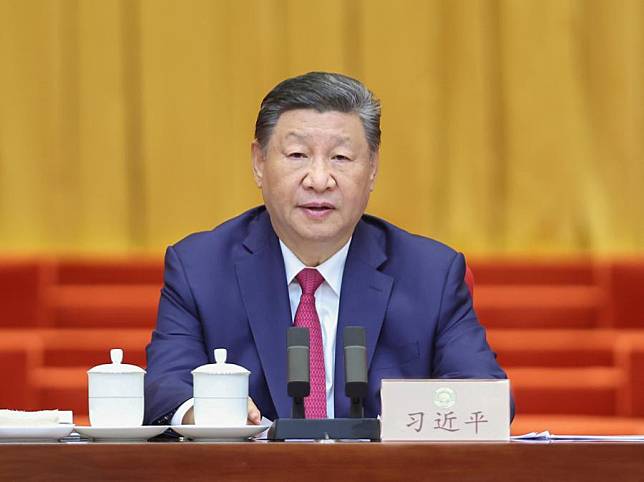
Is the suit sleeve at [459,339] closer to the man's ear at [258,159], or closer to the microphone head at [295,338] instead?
the man's ear at [258,159]

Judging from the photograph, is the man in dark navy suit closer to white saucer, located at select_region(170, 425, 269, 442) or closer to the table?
white saucer, located at select_region(170, 425, 269, 442)

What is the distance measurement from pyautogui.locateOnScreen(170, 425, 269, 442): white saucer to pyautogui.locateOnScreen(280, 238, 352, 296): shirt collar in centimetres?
65

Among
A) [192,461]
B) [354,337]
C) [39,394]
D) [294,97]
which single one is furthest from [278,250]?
[39,394]

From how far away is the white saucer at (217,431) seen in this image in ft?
5.09

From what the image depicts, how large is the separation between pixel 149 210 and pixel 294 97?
2.60 meters

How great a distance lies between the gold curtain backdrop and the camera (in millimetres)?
4629

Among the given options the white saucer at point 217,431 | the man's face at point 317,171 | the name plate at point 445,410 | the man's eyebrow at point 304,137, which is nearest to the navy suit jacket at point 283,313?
the man's face at point 317,171

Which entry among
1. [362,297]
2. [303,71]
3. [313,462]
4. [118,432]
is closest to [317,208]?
[362,297]

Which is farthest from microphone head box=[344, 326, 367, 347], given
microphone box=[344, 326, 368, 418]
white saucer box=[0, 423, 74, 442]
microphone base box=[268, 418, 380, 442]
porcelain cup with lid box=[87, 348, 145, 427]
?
white saucer box=[0, 423, 74, 442]

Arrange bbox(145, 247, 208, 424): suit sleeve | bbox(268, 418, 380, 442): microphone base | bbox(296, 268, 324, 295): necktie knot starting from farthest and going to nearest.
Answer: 1. bbox(296, 268, 324, 295): necktie knot
2. bbox(145, 247, 208, 424): suit sleeve
3. bbox(268, 418, 380, 442): microphone base

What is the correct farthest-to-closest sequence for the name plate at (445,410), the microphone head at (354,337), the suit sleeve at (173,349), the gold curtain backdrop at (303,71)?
the gold curtain backdrop at (303,71)
the suit sleeve at (173,349)
the microphone head at (354,337)
the name plate at (445,410)

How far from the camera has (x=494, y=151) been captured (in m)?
4.65

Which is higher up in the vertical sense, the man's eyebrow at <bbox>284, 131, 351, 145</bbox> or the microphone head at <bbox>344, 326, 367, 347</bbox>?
the man's eyebrow at <bbox>284, 131, 351, 145</bbox>

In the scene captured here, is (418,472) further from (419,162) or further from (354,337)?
(419,162)
